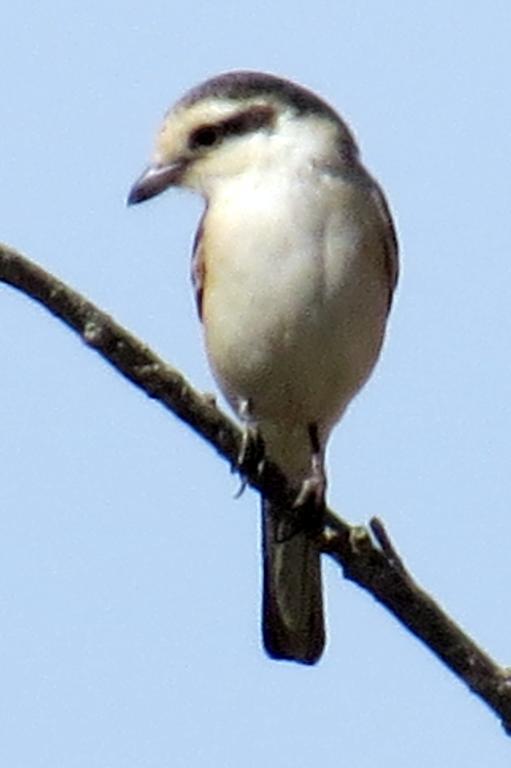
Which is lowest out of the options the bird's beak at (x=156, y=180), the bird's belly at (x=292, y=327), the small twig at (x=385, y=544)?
the small twig at (x=385, y=544)

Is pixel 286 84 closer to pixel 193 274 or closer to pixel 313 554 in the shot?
pixel 193 274

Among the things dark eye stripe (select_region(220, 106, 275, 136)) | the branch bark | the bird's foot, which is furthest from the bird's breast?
the branch bark

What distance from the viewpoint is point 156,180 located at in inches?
250

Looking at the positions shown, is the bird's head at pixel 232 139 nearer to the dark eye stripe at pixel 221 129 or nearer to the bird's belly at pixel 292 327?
the dark eye stripe at pixel 221 129

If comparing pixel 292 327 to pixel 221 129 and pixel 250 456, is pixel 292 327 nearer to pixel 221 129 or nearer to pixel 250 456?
pixel 221 129

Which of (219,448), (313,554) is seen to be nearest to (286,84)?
(313,554)

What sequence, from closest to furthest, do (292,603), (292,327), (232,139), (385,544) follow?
(385,544) → (292,327) → (232,139) → (292,603)

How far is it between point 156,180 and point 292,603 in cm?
153

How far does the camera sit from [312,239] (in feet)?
19.5

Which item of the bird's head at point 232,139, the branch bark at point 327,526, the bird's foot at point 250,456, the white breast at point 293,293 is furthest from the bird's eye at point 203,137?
the branch bark at point 327,526

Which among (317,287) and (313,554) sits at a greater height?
(317,287)

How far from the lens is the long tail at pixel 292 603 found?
21.0ft

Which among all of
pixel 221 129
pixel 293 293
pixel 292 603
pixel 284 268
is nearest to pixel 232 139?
pixel 221 129

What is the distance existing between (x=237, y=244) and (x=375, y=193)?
62cm
